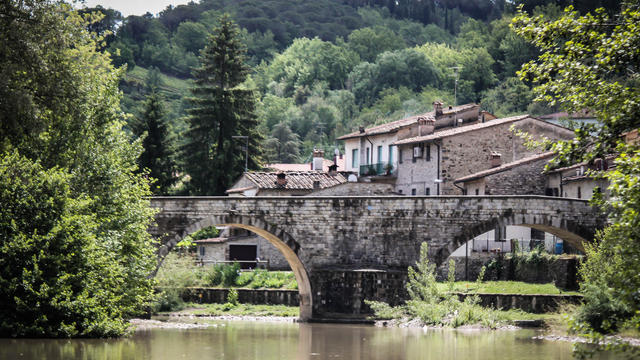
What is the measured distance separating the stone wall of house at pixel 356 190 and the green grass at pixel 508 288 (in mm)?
9541

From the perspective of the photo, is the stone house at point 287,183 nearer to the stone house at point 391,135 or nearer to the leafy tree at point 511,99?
the stone house at point 391,135

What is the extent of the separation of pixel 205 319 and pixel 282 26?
11708cm

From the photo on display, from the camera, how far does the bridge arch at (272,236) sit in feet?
107

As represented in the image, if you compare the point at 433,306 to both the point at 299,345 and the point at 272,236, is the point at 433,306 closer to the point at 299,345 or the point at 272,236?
the point at 272,236

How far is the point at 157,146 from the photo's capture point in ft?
174

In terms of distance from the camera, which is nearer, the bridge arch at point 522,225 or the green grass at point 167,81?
the bridge arch at point 522,225

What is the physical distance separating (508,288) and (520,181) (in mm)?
6968

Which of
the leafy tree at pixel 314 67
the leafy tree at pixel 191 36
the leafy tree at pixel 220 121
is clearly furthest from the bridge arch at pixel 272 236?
the leafy tree at pixel 191 36

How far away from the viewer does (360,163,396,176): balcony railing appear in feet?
161

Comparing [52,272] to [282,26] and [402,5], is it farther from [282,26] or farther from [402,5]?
[402,5]

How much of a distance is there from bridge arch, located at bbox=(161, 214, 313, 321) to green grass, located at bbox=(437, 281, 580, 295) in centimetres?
492

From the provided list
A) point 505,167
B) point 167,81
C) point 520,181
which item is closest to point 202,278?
point 505,167

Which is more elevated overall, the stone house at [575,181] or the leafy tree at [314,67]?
the leafy tree at [314,67]

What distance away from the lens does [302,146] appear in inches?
3836
